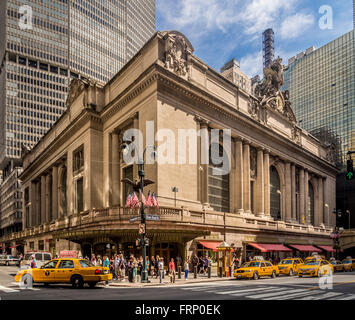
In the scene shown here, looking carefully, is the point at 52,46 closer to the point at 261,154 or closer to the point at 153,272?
the point at 261,154

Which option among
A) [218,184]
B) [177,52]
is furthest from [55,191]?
[177,52]

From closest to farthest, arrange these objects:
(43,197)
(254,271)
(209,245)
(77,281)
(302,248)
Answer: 1. (77,281)
2. (254,271)
3. (209,245)
4. (302,248)
5. (43,197)

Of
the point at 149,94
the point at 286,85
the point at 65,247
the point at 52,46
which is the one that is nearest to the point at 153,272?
the point at 149,94

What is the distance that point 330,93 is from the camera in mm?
98375

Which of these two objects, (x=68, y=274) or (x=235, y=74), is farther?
(x=235, y=74)

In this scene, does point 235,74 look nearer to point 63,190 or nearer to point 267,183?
point 267,183

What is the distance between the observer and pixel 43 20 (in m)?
124

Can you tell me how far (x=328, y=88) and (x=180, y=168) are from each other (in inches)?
2972

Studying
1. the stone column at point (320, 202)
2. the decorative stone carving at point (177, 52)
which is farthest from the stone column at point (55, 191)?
the stone column at point (320, 202)

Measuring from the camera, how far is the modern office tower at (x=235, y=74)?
6093 inches

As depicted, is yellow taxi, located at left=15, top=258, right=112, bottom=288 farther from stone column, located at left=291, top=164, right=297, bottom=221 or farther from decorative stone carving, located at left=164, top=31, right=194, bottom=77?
stone column, located at left=291, top=164, right=297, bottom=221

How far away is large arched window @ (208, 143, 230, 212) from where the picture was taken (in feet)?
145

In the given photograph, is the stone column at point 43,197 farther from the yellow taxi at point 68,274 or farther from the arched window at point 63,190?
the yellow taxi at point 68,274

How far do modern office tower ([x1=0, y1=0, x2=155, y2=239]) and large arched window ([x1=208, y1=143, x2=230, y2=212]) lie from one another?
84.9 meters
